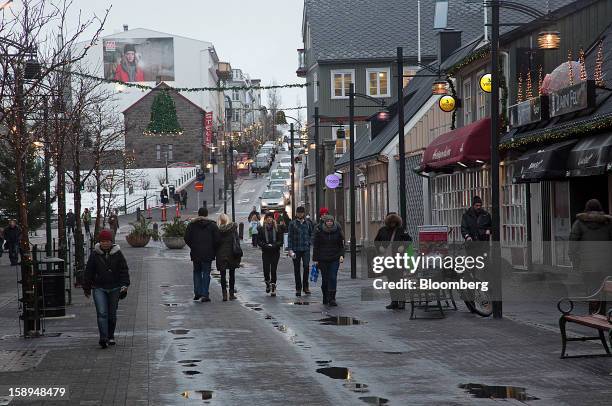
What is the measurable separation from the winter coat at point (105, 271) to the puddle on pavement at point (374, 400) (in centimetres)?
572

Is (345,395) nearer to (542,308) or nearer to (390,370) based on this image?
(390,370)

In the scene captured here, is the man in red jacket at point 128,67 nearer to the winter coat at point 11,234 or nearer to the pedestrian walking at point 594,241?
the winter coat at point 11,234

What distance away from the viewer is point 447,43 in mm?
44094

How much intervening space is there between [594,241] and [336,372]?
19.8 feet

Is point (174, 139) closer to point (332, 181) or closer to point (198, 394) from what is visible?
point (332, 181)

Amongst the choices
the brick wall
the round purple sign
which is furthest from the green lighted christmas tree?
the round purple sign

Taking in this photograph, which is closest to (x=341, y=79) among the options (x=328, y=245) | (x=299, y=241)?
(x=299, y=241)

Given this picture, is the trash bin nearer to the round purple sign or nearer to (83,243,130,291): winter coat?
(83,243,130,291): winter coat

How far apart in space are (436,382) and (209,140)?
12208 cm

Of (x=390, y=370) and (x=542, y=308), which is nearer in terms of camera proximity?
(x=390, y=370)

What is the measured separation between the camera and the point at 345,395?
34.4 ft

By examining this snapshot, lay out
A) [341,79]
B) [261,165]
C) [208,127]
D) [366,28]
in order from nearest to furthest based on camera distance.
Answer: [366,28], [341,79], [261,165], [208,127]

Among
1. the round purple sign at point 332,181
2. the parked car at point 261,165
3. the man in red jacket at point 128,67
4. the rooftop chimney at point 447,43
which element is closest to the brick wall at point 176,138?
the man in red jacket at point 128,67

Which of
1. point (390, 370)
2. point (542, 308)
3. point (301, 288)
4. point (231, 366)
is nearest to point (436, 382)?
point (390, 370)
